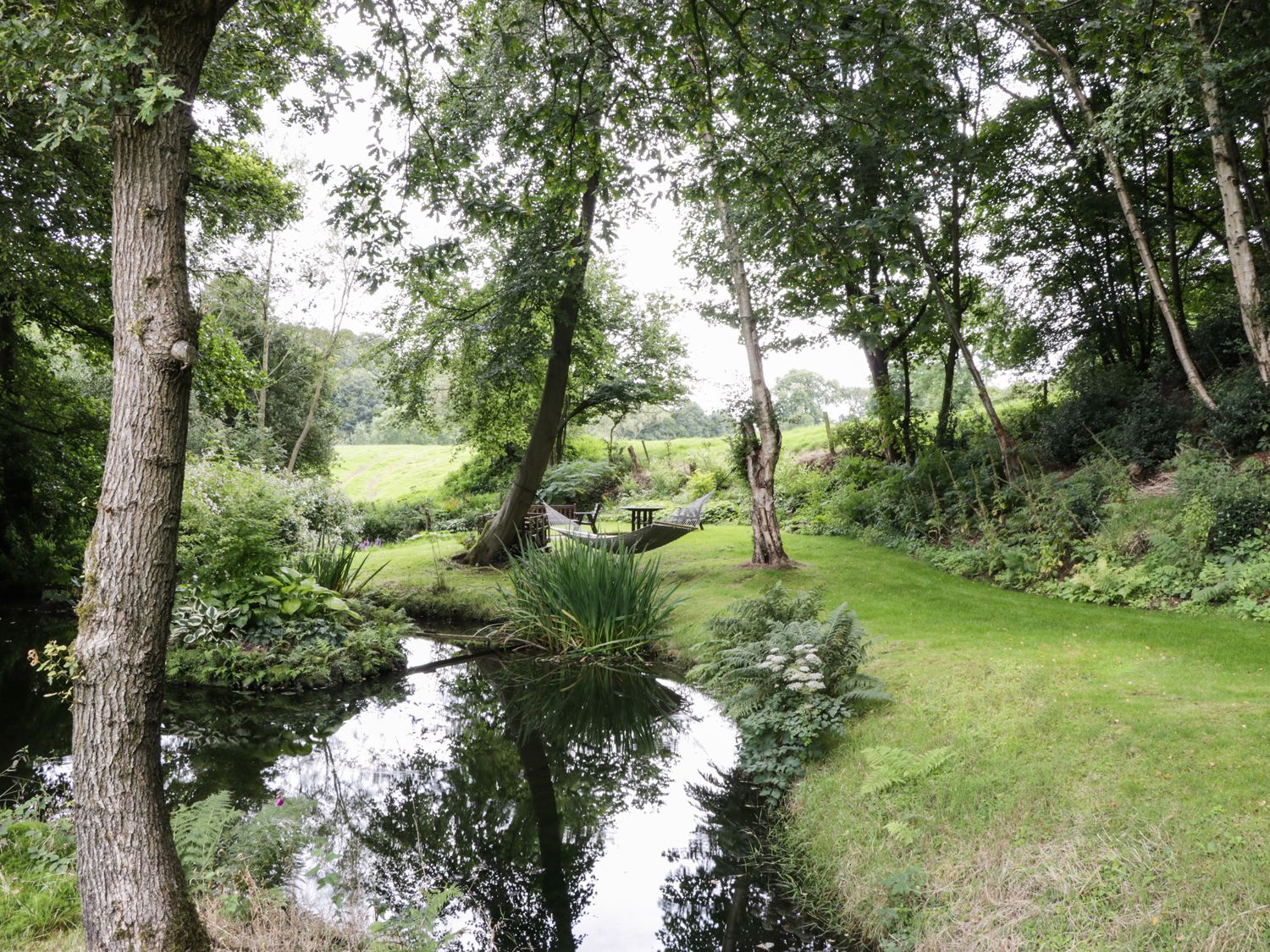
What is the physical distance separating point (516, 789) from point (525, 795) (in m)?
0.12

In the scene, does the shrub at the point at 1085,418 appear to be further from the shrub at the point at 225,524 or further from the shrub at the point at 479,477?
the shrub at the point at 479,477

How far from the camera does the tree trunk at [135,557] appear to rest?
215 centimetres

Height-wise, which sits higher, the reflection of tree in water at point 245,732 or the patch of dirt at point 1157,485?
the patch of dirt at point 1157,485

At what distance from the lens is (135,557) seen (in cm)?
216

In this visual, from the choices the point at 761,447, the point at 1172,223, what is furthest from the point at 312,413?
the point at 1172,223

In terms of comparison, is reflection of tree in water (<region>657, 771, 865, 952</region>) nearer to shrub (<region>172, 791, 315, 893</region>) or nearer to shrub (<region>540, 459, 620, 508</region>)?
shrub (<region>172, 791, 315, 893</region>)

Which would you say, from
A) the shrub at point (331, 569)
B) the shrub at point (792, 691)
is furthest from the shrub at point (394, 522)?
the shrub at point (792, 691)

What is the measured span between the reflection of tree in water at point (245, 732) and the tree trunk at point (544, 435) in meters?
3.75

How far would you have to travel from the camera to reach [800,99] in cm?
366

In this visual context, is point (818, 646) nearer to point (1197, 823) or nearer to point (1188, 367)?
point (1197, 823)

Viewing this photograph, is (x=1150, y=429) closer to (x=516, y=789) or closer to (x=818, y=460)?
(x=818, y=460)

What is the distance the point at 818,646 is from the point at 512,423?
31.4 ft

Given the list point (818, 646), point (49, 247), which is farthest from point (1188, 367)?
point (49, 247)

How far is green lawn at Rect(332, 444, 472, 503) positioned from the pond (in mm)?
15448
